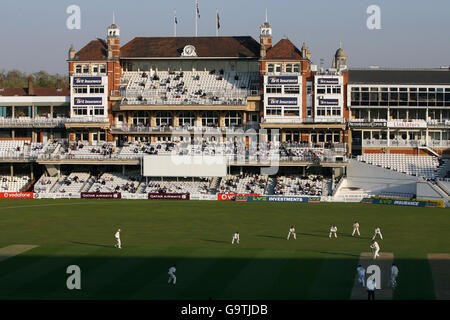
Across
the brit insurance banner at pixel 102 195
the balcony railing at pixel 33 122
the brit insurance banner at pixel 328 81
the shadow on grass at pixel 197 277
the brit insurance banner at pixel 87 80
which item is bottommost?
the shadow on grass at pixel 197 277

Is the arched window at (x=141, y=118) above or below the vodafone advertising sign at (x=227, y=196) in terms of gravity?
above

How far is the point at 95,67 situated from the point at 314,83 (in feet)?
88.7

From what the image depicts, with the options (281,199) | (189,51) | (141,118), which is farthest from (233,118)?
(281,199)

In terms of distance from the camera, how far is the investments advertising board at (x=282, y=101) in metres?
90.4

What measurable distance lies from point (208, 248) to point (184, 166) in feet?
116

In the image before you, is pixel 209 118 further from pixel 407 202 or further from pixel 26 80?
pixel 26 80

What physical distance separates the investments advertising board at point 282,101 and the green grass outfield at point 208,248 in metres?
18.6

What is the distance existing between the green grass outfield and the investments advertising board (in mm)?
18599

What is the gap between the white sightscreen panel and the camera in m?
83.3

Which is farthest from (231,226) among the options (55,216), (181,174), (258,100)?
(258,100)

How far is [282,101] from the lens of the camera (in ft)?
297

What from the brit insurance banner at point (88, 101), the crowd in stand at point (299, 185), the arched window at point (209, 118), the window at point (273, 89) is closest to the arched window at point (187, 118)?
the arched window at point (209, 118)

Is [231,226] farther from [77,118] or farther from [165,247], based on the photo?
[77,118]

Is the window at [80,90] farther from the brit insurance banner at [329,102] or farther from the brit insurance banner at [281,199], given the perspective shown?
the brit insurance banner at [329,102]
